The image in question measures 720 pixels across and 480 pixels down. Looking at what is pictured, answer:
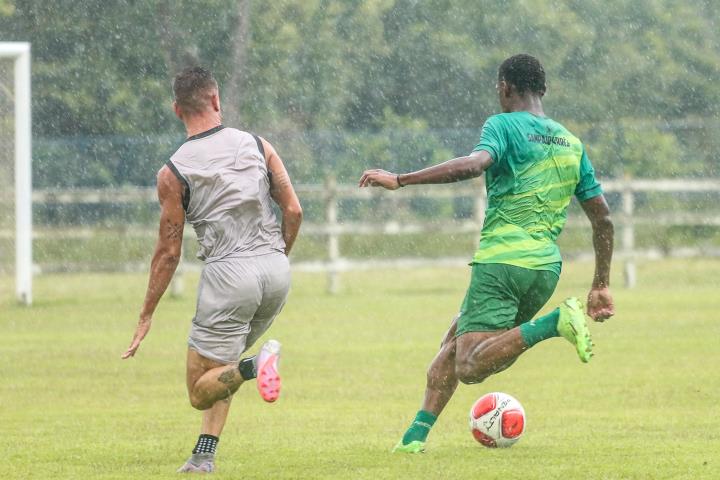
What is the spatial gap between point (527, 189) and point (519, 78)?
0.56 metres

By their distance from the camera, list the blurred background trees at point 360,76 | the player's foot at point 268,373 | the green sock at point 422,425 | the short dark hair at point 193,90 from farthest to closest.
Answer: the blurred background trees at point 360,76 → the green sock at point 422,425 → the short dark hair at point 193,90 → the player's foot at point 268,373

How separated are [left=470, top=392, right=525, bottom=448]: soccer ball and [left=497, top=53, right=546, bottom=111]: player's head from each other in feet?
5.35

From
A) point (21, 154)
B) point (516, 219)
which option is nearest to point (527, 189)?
point (516, 219)

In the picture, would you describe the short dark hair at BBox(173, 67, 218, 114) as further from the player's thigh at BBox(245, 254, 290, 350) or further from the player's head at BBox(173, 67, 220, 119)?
the player's thigh at BBox(245, 254, 290, 350)

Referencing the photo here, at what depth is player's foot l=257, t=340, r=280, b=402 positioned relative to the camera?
23.3ft

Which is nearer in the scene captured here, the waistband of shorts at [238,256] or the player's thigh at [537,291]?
the waistband of shorts at [238,256]

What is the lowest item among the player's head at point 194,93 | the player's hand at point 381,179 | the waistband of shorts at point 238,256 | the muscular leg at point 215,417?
the muscular leg at point 215,417

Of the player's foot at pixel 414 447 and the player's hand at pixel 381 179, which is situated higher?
the player's hand at pixel 381 179

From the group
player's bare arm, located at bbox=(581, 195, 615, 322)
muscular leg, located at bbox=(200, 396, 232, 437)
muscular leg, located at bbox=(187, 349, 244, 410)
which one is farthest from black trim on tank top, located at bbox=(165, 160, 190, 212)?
player's bare arm, located at bbox=(581, 195, 615, 322)

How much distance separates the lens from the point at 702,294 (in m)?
21.0

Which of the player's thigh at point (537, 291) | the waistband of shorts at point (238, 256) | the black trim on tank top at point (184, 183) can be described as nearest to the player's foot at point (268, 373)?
the waistband of shorts at point (238, 256)

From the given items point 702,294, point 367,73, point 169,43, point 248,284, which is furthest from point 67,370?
point 367,73

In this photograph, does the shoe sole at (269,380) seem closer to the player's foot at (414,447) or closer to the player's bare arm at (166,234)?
the player's bare arm at (166,234)

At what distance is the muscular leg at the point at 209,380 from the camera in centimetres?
744
